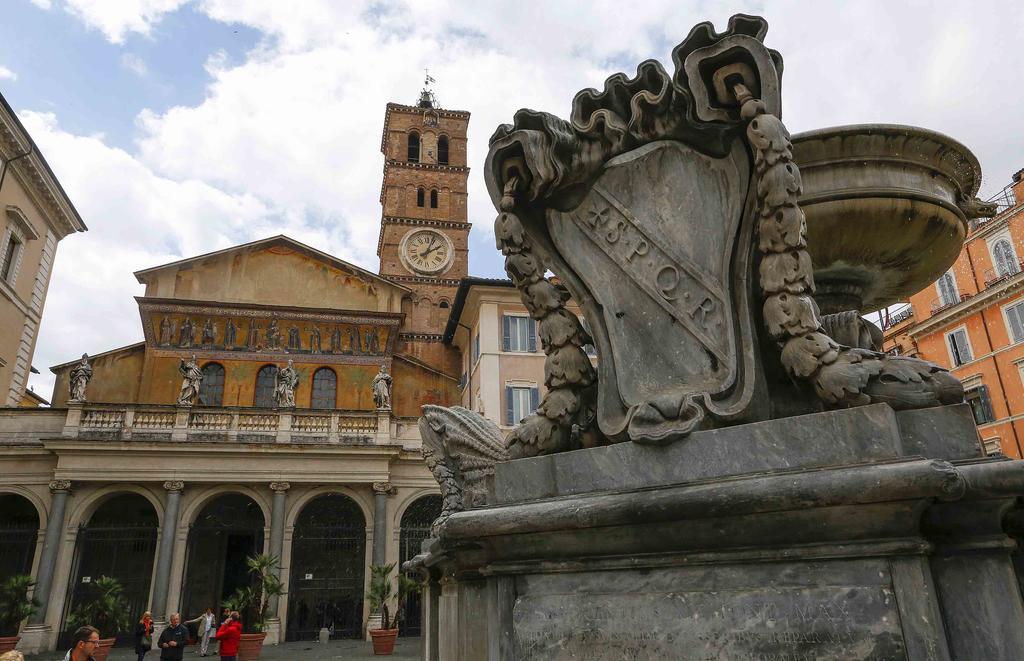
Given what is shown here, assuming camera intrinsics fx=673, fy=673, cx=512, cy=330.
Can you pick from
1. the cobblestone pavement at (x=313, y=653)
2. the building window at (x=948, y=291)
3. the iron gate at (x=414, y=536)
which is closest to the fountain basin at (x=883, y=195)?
the cobblestone pavement at (x=313, y=653)

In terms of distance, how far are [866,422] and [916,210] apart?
7.41 ft

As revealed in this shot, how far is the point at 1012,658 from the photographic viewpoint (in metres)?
1.88

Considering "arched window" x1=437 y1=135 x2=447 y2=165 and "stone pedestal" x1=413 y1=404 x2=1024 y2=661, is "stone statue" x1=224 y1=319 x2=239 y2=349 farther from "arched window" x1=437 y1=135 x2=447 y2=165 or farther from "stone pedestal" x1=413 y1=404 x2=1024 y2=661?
"arched window" x1=437 y1=135 x2=447 y2=165

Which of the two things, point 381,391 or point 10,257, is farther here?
point 10,257

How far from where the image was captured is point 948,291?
29.6 meters

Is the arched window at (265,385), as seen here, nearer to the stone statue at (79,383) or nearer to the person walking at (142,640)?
the stone statue at (79,383)

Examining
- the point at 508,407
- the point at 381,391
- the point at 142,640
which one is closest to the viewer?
the point at 142,640

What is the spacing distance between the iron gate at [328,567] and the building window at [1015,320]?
25.2 m

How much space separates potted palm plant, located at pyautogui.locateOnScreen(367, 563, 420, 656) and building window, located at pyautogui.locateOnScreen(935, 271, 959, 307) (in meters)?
25.5

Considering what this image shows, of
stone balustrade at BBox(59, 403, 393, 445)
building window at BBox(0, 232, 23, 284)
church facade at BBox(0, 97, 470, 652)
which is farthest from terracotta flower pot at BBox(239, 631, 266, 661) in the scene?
building window at BBox(0, 232, 23, 284)

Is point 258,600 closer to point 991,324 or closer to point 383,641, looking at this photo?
point 383,641

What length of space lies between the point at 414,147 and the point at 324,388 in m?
31.6

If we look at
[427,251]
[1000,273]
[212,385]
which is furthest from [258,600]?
[427,251]

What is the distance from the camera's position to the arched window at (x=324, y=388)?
28953mm
